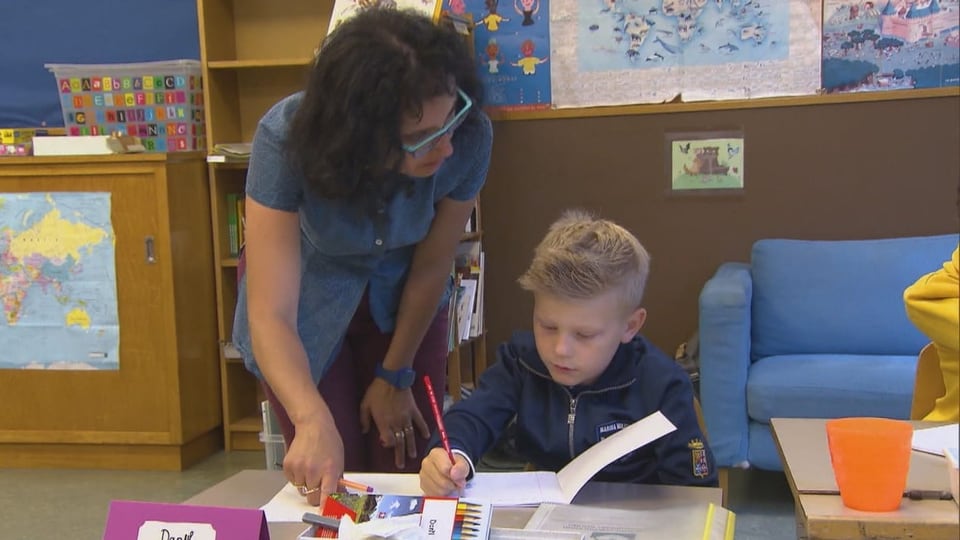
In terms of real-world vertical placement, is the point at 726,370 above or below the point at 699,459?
below

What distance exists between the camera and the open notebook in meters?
1.07

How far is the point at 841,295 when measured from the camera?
2838mm

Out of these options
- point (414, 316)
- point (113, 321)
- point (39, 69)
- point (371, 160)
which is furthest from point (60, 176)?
point (371, 160)

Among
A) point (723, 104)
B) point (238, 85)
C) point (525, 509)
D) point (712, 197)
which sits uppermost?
point (238, 85)

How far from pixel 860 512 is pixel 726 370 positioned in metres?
1.71

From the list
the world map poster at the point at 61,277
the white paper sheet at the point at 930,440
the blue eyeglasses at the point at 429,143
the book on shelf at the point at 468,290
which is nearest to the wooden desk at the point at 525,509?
the white paper sheet at the point at 930,440

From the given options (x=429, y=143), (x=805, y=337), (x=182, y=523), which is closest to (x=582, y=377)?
(x=429, y=143)

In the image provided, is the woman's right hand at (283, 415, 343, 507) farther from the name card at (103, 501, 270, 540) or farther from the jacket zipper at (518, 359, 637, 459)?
the jacket zipper at (518, 359, 637, 459)

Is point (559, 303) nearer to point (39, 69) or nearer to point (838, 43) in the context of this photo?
point (838, 43)

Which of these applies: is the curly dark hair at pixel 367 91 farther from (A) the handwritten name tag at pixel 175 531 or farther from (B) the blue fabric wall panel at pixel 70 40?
(B) the blue fabric wall panel at pixel 70 40

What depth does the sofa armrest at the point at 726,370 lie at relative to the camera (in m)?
2.49

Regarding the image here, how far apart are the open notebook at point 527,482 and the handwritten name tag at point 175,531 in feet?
0.54

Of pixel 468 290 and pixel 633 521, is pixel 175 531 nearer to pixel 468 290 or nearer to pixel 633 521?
pixel 633 521

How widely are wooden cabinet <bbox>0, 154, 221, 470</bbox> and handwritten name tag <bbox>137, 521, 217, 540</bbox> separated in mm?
2185
